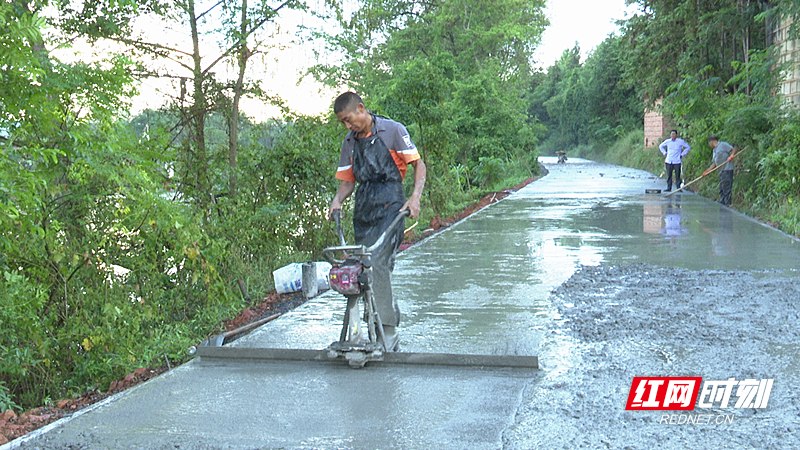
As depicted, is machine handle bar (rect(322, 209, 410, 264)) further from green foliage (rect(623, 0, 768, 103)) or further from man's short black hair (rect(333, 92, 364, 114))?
green foliage (rect(623, 0, 768, 103))

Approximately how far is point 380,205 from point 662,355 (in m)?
2.15

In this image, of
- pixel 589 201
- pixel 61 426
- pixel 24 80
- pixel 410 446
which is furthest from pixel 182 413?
pixel 589 201

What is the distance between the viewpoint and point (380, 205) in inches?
222

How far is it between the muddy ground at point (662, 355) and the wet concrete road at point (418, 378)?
0.11m

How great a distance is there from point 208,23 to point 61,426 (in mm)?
6716

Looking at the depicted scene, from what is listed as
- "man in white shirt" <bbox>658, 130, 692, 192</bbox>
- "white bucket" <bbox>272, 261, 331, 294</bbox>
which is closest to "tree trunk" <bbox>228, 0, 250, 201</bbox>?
"white bucket" <bbox>272, 261, 331, 294</bbox>

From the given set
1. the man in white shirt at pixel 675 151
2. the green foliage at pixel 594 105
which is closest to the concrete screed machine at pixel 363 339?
the man in white shirt at pixel 675 151

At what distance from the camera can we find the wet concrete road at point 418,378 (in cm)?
416

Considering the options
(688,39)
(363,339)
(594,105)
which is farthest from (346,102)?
(594,105)

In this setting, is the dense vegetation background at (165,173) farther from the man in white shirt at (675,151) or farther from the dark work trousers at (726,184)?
the man in white shirt at (675,151)

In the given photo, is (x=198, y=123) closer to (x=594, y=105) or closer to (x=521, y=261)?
(x=521, y=261)

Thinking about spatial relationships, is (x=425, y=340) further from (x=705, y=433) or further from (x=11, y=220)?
(x=11, y=220)

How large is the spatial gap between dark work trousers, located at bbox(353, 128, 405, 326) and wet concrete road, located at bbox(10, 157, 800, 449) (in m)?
0.50

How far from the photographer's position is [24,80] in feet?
17.3
